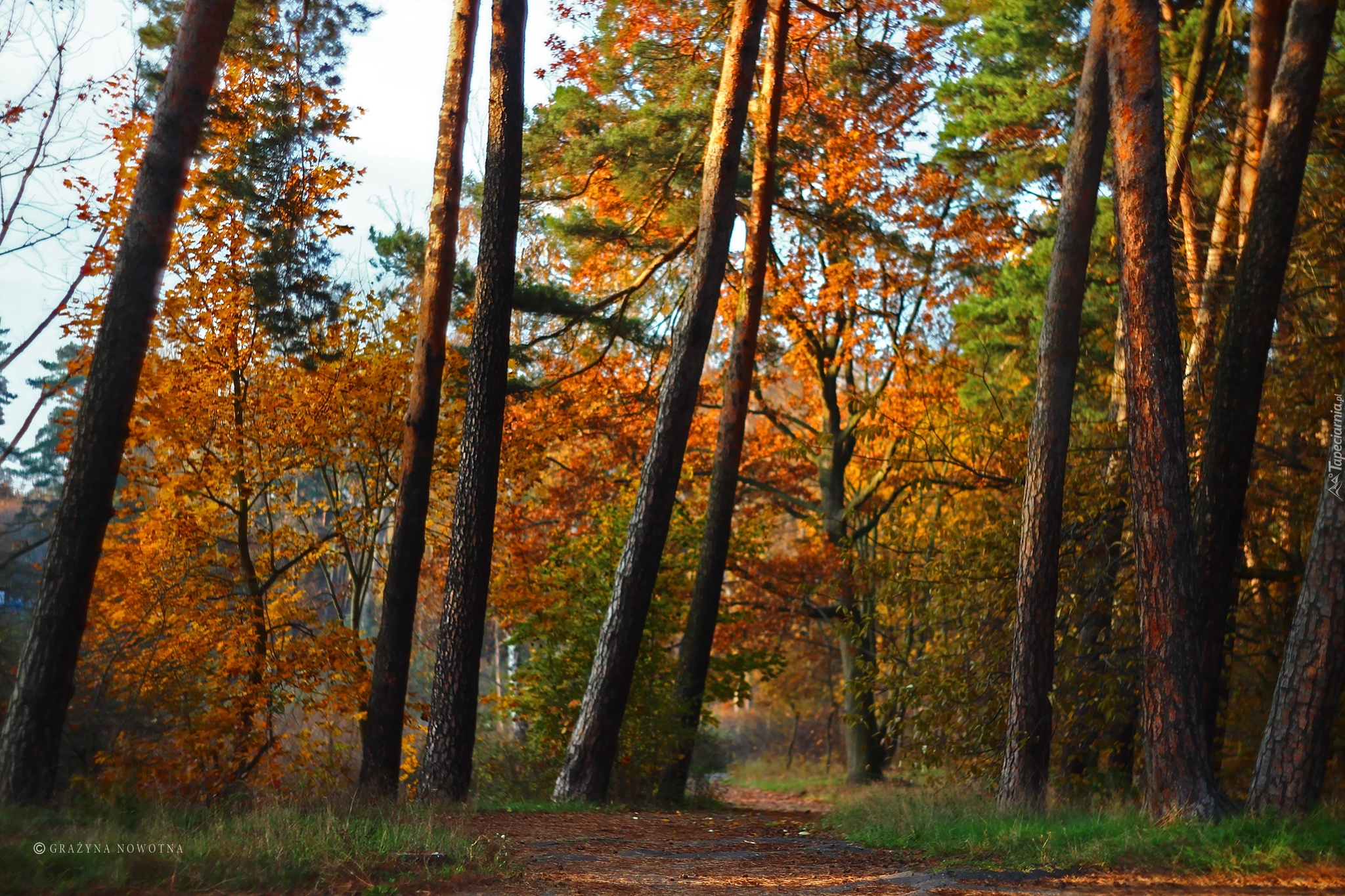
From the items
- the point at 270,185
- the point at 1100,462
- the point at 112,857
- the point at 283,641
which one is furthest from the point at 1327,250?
the point at 283,641

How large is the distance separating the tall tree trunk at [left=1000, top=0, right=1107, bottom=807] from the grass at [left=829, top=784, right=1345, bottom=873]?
0.92 meters

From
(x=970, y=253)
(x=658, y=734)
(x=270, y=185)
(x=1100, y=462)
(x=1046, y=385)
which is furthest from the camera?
(x=970, y=253)

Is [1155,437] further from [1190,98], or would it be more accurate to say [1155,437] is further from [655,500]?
[1190,98]

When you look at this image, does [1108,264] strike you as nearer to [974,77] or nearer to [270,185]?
[974,77]

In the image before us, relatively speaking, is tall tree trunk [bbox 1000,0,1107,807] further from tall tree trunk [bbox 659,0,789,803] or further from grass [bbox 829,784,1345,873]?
tall tree trunk [bbox 659,0,789,803]

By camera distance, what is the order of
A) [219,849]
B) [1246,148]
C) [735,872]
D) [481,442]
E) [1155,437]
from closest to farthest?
[219,849]
[735,872]
[1155,437]
[481,442]
[1246,148]

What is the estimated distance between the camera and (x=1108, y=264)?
42.7ft

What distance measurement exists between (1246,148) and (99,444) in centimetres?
1094

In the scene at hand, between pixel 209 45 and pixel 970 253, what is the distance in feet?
41.3

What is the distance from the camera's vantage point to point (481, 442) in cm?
922

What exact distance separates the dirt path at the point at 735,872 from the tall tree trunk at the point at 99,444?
3034 mm

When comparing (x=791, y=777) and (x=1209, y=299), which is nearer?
(x=1209, y=299)

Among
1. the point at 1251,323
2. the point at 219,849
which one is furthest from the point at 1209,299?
the point at 219,849

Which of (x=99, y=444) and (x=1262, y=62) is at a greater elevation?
(x=1262, y=62)
